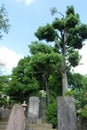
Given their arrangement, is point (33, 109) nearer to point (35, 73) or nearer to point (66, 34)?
point (35, 73)

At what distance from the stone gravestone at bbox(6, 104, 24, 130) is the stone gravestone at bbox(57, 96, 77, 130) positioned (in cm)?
79

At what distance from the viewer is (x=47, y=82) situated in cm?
1819

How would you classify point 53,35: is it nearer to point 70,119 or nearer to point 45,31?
point 45,31

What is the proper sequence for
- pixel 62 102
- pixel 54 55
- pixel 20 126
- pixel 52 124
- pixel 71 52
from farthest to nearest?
1. pixel 71 52
2. pixel 54 55
3. pixel 52 124
4. pixel 62 102
5. pixel 20 126

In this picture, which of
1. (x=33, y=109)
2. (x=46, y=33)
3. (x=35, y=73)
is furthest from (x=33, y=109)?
(x=46, y=33)

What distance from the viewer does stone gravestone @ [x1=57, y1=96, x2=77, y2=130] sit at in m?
6.08

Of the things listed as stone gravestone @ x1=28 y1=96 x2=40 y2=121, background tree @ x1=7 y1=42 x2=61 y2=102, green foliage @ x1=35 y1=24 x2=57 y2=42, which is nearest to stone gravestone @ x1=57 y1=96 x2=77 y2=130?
stone gravestone @ x1=28 y1=96 x2=40 y2=121

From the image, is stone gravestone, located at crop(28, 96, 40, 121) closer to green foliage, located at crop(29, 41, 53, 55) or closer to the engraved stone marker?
the engraved stone marker

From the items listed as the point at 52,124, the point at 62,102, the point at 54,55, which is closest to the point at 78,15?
the point at 54,55

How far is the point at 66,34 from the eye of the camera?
17.1 m

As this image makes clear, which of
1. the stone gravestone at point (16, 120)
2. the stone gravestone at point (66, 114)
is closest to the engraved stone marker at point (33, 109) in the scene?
the stone gravestone at point (66, 114)

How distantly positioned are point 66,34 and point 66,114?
11.3 metres

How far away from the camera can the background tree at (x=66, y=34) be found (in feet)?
53.4

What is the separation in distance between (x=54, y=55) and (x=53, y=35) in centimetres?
216
